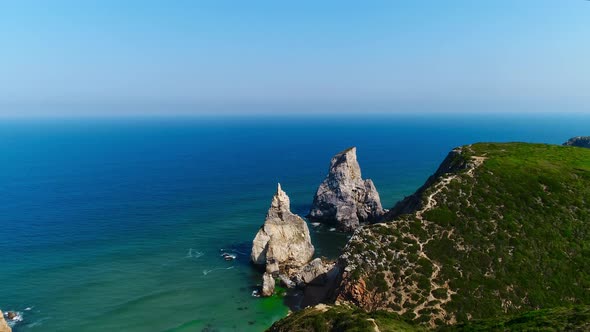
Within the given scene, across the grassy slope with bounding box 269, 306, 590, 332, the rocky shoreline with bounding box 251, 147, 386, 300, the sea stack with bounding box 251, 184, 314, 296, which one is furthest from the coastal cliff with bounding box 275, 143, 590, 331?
the sea stack with bounding box 251, 184, 314, 296

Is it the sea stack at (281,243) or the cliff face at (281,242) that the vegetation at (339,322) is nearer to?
the sea stack at (281,243)

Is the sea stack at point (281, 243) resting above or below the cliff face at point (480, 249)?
below

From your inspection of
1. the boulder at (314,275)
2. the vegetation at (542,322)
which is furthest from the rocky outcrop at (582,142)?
the vegetation at (542,322)

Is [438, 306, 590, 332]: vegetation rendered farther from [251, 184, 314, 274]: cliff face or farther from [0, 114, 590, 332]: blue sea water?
[251, 184, 314, 274]: cliff face

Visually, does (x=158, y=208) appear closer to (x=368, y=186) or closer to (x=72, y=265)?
(x=72, y=265)

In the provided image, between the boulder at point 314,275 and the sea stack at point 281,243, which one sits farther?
the sea stack at point 281,243

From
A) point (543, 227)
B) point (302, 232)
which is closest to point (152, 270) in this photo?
point (302, 232)

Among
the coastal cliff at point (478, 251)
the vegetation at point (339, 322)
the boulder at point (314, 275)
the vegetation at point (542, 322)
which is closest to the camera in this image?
the vegetation at point (542, 322)

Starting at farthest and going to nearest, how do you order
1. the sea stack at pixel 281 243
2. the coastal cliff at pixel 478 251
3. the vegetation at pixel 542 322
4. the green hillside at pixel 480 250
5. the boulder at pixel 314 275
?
1. the sea stack at pixel 281 243
2. the boulder at pixel 314 275
3. the green hillside at pixel 480 250
4. the coastal cliff at pixel 478 251
5. the vegetation at pixel 542 322
